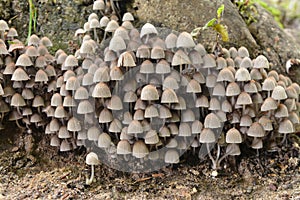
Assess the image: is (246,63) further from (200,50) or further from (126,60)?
(126,60)

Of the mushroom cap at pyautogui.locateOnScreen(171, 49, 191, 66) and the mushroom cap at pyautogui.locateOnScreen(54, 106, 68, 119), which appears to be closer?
the mushroom cap at pyautogui.locateOnScreen(171, 49, 191, 66)

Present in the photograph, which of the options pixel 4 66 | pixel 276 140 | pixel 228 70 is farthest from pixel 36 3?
pixel 276 140

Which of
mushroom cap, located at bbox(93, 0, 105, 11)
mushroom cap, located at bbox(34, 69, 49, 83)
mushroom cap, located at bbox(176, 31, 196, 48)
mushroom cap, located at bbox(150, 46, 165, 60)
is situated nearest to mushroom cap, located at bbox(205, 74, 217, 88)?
mushroom cap, located at bbox(176, 31, 196, 48)

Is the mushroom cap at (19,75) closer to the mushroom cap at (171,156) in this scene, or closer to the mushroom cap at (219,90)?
the mushroom cap at (171,156)

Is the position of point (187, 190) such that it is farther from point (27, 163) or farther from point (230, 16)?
point (230, 16)

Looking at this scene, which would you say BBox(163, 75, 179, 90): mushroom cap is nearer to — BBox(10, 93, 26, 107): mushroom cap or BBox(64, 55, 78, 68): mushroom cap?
BBox(64, 55, 78, 68): mushroom cap

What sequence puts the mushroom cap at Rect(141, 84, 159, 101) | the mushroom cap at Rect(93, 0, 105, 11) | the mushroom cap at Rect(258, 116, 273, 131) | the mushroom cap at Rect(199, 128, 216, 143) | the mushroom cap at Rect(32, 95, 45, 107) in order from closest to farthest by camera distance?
the mushroom cap at Rect(141, 84, 159, 101)
the mushroom cap at Rect(199, 128, 216, 143)
the mushroom cap at Rect(258, 116, 273, 131)
the mushroom cap at Rect(32, 95, 45, 107)
the mushroom cap at Rect(93, 0, 105, 11)
